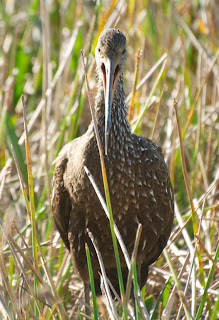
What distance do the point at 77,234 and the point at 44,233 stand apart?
2.27ft

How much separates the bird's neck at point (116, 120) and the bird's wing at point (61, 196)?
32 centimetres

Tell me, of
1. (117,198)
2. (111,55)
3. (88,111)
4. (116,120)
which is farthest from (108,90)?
(88,111)

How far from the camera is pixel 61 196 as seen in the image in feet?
10.9

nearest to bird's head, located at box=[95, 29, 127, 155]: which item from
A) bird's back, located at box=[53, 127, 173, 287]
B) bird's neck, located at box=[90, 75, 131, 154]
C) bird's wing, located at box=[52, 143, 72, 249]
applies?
bird's neck, located at box=[90, 75, 131, 154]

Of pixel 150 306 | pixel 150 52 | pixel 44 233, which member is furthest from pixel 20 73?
pixel 150 306

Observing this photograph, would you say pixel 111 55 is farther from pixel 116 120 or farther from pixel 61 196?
pixel 61 196

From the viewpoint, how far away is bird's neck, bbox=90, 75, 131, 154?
3112mm

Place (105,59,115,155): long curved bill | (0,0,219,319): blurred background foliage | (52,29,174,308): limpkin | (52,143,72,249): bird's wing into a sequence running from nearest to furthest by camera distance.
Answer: (105,59,115,155): long curved bill < (52,29,174,308): limpkin < (52,143,72,249): bird's wing < (0,0,219,319): blurred background foliage

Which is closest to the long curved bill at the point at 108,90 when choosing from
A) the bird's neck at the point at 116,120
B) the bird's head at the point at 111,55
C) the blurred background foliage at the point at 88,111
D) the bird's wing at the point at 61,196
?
the bird's head at the point at 111,55

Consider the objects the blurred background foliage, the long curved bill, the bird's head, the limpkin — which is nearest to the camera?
the long curved bill

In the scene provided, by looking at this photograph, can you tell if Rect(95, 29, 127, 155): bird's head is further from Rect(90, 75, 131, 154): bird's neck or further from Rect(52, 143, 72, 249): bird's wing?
Rect(52, 143, 72, 249): bird's wing

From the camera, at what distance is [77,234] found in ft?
10.8

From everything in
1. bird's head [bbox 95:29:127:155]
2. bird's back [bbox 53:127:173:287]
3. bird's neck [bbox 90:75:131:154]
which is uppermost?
bird's head [bbox 95:29:127:155]

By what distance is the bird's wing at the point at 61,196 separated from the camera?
3303 millimetres
